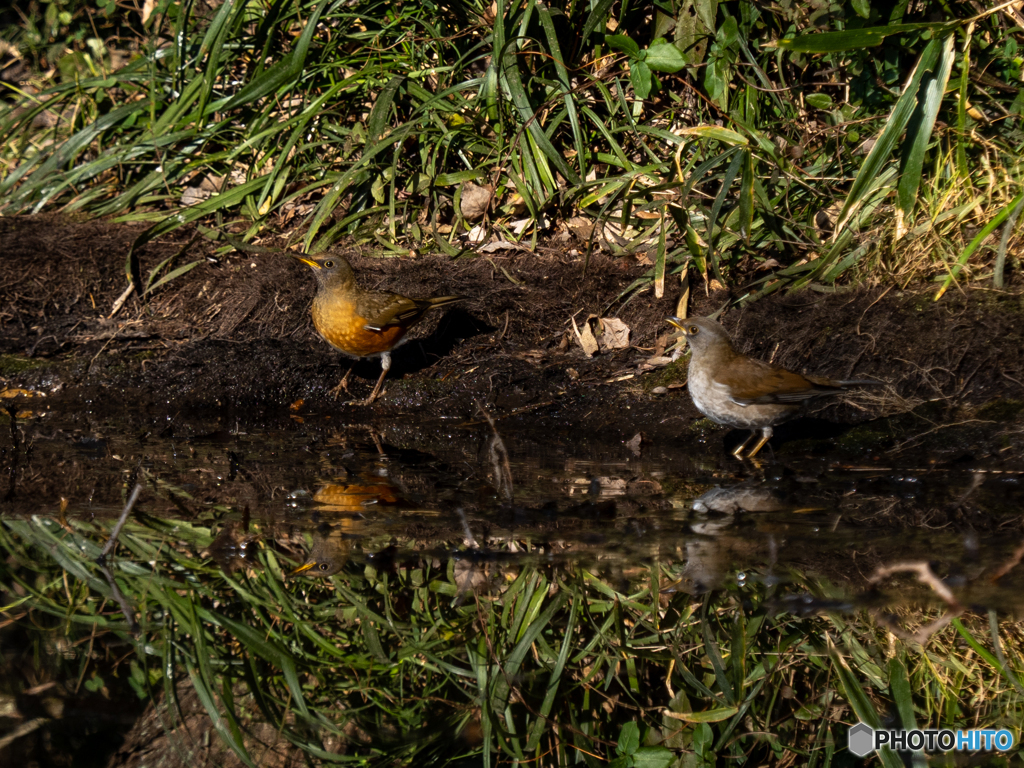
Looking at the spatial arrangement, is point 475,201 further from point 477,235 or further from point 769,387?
point 769,387

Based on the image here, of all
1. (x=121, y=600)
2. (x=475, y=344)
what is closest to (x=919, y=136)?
(x=475, y=344)

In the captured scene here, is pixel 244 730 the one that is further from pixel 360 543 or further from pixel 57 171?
pixel 57 171

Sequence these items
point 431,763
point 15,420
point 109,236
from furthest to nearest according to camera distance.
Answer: point 109,236, point 15,420, point 431,763

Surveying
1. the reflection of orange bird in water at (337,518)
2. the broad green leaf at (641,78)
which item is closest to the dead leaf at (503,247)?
the broad green leaf at (641,78)

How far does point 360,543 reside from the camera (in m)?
3.50

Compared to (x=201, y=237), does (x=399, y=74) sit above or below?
above

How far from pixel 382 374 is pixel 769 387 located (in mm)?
2382

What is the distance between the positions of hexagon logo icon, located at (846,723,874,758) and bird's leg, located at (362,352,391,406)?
12.5 ft

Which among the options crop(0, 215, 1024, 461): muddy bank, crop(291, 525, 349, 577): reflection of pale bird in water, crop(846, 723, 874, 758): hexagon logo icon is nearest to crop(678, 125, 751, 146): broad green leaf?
crop(0, 215, 1024, 461): muddy bank

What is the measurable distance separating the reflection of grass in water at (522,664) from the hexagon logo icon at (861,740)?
35 mm

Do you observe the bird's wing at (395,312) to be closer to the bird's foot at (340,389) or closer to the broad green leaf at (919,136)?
the bird's foot at (340,389)

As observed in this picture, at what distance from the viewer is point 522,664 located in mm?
2896

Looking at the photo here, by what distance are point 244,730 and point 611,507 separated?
5.81ft

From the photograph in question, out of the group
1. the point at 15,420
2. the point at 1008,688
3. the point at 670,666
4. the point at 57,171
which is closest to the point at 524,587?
the point at 670,666
